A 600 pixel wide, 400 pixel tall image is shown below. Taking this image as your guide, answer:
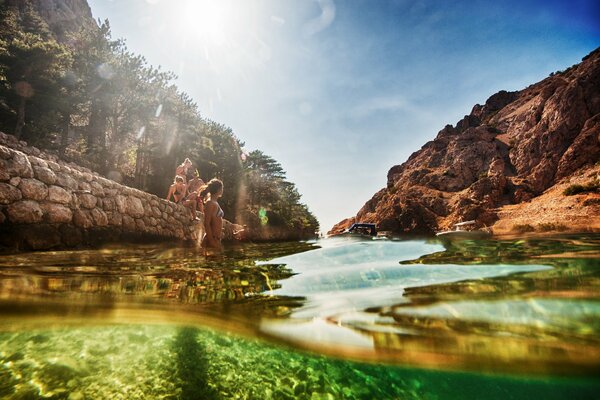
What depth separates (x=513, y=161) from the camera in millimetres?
42000

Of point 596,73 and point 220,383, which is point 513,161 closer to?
point 596,73

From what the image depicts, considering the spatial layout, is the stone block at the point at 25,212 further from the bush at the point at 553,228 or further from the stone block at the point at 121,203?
the bush at the point at 553,228

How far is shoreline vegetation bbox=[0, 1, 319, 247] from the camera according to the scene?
61.6 feet

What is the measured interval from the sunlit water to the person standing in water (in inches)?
87.2

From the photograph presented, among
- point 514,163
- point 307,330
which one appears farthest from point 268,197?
point 514,163

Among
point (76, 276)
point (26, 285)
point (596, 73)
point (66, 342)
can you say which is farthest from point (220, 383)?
point (596, 73)

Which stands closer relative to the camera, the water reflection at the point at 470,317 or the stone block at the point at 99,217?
the water reflection at the point at 470,317

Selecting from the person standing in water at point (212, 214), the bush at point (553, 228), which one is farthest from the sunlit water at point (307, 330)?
the bush at point (553, 228)

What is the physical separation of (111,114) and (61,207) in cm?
2147

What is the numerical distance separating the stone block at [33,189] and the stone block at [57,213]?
0.54 feet

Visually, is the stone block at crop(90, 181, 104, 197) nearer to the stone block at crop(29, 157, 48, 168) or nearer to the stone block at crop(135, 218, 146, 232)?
the stone block at crop(29, 157, 48, 168)

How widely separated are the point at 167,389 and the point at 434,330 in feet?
7.81

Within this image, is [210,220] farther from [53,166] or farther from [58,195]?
[53,166]

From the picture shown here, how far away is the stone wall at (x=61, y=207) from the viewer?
4.67 m
